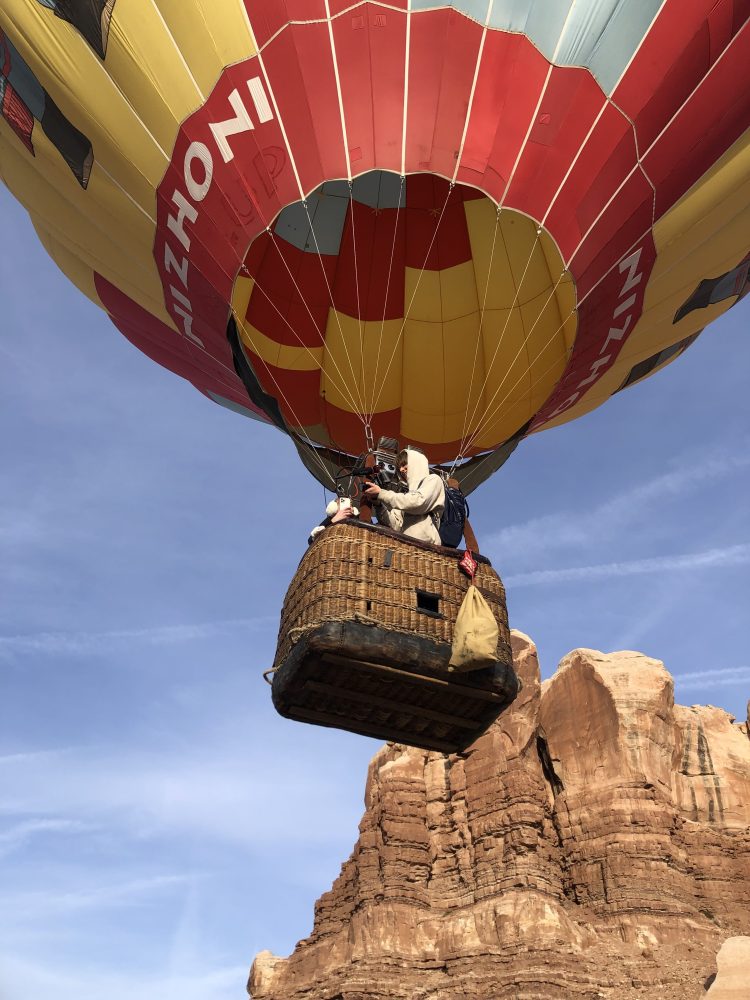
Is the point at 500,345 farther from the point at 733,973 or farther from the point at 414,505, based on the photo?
the point at 733,973

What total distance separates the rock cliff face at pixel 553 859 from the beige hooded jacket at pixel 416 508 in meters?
30.7

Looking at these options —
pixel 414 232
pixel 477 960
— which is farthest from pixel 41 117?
pixel 477 960

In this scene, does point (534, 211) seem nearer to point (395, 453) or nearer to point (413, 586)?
point (395, 453)

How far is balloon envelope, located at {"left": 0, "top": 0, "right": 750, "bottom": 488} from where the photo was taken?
9.81 metres

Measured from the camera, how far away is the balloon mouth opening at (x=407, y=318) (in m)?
11.0

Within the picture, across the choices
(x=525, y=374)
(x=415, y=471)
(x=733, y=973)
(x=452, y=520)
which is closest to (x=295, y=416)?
(x=525, y=374)

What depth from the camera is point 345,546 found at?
8094 millimetres

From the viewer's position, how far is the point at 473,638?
7816 millimetres

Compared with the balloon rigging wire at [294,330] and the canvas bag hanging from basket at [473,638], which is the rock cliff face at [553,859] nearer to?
the balloon rigging wire at [294,330]

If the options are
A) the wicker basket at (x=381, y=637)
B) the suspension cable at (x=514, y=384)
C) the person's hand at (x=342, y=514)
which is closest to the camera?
the wicker basket at (x=381, y=637)

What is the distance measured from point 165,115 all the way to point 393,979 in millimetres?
36284

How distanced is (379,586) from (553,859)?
38835mm

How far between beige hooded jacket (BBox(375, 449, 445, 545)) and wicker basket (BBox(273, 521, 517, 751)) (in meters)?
0.49

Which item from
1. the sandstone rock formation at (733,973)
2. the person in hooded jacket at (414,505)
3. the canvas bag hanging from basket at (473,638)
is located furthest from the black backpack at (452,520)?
the sandstone rock formation at (733,973)
